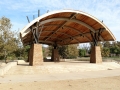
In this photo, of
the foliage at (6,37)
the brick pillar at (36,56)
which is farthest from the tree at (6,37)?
the brick pillar at (36,56)

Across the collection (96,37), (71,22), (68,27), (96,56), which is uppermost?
(71,22)

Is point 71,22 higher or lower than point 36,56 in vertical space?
higher

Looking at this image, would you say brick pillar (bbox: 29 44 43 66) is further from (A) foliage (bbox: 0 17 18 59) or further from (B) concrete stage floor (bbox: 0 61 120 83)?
(A) foliage (bbox: 0 17 18 59)

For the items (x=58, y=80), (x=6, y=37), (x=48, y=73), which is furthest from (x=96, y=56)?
(x=6, y=37)

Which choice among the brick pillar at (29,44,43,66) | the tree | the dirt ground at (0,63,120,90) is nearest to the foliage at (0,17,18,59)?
the tree

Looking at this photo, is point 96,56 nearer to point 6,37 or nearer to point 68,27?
point 68,27

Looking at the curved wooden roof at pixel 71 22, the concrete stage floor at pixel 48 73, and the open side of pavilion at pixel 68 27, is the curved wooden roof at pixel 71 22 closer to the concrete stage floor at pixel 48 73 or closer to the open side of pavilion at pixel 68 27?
the open side of pavilion at pixel 68 27

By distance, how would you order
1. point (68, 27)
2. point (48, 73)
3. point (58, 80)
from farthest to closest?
point (68, 27), point (48, 73), point (58, 80)

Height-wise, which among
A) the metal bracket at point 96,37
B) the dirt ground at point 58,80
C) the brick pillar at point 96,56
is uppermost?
the metal bracket at point 96,37

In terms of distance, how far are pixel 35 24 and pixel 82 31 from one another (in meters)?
12.0

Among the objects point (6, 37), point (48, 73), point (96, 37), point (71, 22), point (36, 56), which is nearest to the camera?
point (48, 73)

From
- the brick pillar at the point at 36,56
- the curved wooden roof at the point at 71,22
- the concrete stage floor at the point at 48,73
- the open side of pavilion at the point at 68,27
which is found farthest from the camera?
the curved wooden roof at the point at 71,22

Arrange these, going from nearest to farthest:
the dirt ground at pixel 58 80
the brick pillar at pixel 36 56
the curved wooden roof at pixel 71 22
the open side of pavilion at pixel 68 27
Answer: the dirt ground at pixel 58 80
the brick pillar at pixel 36 56
the open side of pavilion at pixel 68 27
the curved wooden roof at pixel 71 22

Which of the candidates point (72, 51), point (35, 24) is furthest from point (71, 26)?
point (72, 51)
